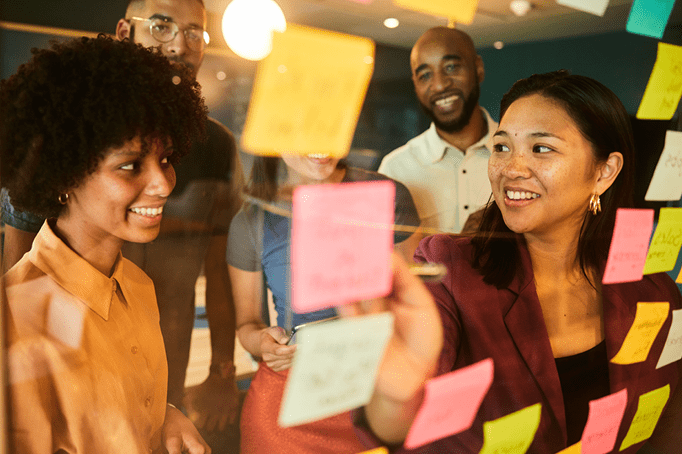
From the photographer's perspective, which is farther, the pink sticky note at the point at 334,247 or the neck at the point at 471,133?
the neck at the point at 471,133

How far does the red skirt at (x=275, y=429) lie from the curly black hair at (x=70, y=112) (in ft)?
1.29

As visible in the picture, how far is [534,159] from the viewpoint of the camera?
1032 mm

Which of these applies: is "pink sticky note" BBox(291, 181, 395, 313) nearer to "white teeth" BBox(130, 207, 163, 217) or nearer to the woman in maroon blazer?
the woman in maroon blazer

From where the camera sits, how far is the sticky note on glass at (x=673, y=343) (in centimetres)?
145

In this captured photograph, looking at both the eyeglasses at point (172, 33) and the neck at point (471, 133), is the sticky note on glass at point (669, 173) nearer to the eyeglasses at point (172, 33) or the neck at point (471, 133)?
the neck at point (471, 133)

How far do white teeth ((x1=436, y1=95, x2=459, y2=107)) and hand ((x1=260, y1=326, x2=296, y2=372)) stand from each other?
0.53 m


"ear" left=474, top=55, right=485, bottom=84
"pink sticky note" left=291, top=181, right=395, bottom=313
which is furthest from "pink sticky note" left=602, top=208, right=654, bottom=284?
"pink sticky note" left=291, top=181, right=395, bottom=313

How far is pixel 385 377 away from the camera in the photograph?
867 mm

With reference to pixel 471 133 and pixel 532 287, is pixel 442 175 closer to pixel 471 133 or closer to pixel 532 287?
pixel 471 133

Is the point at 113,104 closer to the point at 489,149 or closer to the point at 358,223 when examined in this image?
the point at 358,223

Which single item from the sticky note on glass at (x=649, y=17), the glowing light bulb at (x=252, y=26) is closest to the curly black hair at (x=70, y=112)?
the glowing light bulb at (x=252, y=26)

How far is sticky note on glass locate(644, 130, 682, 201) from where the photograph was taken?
1389 mm

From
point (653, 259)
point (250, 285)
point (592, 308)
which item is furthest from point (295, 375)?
point (653, 259)

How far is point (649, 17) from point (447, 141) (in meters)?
0.76
